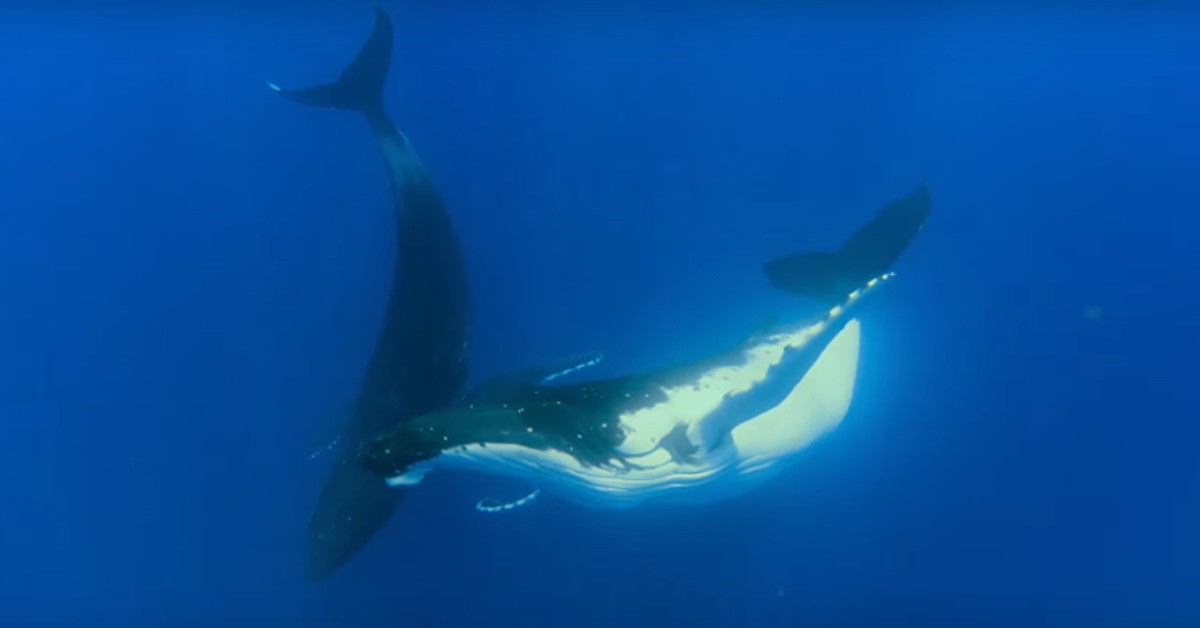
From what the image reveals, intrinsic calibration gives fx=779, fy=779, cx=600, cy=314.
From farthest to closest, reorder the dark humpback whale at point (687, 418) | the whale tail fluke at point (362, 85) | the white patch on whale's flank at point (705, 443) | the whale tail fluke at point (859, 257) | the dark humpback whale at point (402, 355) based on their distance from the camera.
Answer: the whale tail fluke at point (362, 85) → the dark humpback whale at point (402, 355) → the whale tail fluke at point (859, 257) → the white patch on whale's flank at point (705, 443) → the dark humpback whale at point (687, 418)

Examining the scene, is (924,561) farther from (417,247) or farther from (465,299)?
(417,247)

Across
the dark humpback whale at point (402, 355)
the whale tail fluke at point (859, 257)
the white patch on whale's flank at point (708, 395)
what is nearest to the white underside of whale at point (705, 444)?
the white patch on whale's flank at point (708, 395)

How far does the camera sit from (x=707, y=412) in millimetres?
4160

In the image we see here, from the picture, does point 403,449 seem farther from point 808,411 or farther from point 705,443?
point 808,411

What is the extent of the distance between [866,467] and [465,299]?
4.53 m

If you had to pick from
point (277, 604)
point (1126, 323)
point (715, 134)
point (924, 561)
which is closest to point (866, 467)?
point (924, 561)

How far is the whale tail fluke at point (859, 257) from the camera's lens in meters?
4.78

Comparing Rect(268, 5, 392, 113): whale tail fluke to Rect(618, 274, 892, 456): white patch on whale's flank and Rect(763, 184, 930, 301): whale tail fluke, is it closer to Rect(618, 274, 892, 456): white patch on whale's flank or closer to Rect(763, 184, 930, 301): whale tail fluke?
Rect(763, 184, 930, 301): whale tail fluke

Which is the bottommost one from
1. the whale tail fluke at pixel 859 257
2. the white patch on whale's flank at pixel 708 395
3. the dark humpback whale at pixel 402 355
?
the dark humpback whale at pixel 402 355

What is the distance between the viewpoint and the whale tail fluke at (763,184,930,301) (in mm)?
4781

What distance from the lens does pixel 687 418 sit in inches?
162

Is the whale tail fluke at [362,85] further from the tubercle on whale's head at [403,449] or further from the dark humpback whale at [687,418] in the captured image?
the tubercle on whale's head at [403,449]

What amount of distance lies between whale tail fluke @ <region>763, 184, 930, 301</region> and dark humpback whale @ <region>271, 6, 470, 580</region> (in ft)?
10.9

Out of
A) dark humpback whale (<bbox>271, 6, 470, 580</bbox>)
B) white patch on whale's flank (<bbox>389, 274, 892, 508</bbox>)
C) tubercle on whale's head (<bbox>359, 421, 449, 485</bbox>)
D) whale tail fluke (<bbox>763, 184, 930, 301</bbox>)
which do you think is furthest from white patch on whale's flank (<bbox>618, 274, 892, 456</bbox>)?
dark humpback whale (<bbox>271, 6, 470, 580</bbox>)
